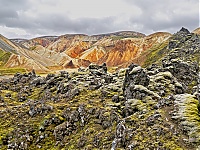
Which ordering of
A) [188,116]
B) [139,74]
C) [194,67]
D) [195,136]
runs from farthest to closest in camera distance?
[194,67] < [139,74] < [188,116] < [195,136]

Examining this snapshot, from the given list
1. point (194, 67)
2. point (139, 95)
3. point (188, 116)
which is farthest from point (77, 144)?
point (194, 67)

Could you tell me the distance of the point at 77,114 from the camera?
5491 cm

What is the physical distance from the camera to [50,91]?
89.4m

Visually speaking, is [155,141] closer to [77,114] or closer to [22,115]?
[77,114]

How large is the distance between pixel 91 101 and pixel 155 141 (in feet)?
111

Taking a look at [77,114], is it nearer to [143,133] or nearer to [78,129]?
[78,129]

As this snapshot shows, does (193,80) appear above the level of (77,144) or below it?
above

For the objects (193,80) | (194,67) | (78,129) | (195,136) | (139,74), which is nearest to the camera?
(195,136)

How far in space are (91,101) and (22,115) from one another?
1653cm

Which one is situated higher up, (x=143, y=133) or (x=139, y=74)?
(x=139, y=74)

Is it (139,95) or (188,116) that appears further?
(139,95)

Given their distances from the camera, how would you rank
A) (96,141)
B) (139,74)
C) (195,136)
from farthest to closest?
(139,74) → (96,141) → (195,136)

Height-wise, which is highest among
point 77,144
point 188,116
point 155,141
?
point 188,116

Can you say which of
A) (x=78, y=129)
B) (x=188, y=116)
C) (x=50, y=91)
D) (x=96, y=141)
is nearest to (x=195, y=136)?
(x=188, y=116)
